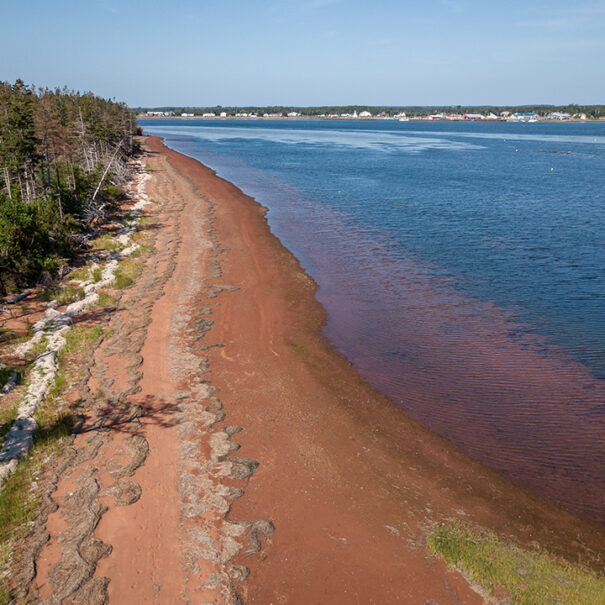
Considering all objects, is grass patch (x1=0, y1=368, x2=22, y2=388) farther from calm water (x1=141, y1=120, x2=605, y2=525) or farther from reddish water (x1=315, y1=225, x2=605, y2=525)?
calm water (x1=141, y1=120, x2=605, y2=525)

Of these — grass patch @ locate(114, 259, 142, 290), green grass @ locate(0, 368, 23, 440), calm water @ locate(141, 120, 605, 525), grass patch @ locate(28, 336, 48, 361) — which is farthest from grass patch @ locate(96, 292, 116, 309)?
calm water @ locate(141, 120, 605, 525)

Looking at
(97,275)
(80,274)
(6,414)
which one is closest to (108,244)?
(80,274)

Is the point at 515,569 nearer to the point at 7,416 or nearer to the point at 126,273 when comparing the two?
the point at 7,416

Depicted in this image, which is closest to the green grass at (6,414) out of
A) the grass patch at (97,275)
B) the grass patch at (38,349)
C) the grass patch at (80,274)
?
the grass patch at (38,349)

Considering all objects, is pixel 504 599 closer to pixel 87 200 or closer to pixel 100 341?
pixel 100 341

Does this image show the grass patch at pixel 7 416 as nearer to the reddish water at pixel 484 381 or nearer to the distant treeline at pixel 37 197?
the distant treeline at pixel 37 197
